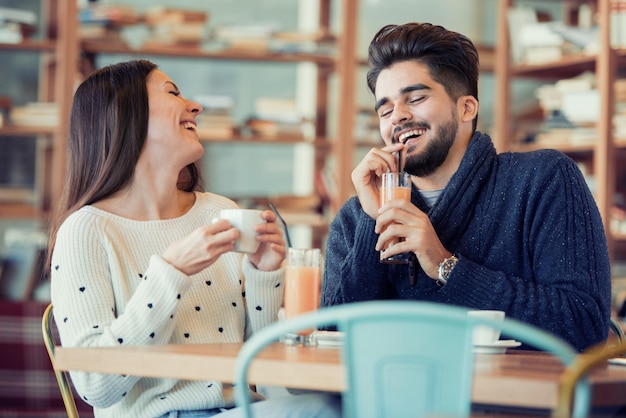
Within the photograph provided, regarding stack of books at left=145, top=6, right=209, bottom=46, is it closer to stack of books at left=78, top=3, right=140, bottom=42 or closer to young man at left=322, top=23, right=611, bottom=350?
stack of books at left=78, top=3, right=140, bottom=42

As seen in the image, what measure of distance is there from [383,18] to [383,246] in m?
3.19

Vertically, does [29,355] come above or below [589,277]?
below

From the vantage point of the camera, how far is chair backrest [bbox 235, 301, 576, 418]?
46.6 inches

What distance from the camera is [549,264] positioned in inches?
85.4

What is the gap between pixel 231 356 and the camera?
4.80 ft

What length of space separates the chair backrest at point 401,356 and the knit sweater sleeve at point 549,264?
2.87 feet

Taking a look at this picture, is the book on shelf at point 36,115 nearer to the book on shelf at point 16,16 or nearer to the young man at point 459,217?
the book on shelf at point 16,16

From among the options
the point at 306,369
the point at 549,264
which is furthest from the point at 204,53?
the point at 306,369

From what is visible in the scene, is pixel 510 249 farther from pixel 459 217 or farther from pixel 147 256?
pixel 147 256

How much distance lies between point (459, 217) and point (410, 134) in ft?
0.84

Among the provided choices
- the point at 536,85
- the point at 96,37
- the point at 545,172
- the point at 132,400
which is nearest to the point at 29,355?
the point at 96,37

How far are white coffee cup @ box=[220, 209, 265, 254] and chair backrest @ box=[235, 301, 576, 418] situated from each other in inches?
22.6

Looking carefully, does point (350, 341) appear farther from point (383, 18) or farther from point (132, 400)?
point (383, 18)

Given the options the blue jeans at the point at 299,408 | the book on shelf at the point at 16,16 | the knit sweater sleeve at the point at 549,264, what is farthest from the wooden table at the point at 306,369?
the book on shelf at the point at 16,16
